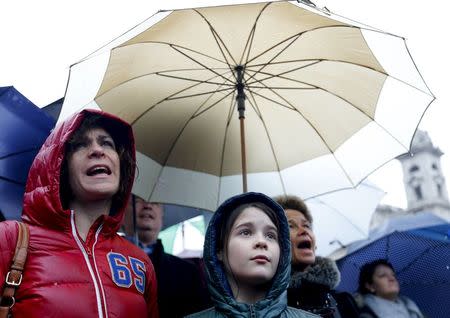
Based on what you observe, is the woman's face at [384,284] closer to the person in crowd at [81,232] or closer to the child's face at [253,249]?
the child's face at [253,249]

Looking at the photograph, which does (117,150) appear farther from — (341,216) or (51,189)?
(341,216)

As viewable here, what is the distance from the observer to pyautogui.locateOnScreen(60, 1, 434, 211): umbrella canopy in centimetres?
341

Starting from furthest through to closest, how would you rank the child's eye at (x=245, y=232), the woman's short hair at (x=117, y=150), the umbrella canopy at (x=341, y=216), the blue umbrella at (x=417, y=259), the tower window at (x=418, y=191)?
the tower window at (x=418, y=191) → the umbrella canopy at (x=341, y=216) → the blue umbrella at (x=417, y=259) → the woman's short hair at (x=117, y=150) → the child's eye at (x=245, y=232)

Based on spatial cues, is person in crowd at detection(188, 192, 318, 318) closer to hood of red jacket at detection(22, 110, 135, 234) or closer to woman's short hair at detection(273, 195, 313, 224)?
hood of red jacket at detection(22, 110, 135, 234)

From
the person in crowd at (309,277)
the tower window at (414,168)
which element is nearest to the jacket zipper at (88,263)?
the person in crowd at (309,277)

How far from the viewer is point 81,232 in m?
2.71

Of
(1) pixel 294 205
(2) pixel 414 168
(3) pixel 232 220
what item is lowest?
(3) pixel 232 220

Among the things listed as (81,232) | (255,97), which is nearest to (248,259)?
(81,232)

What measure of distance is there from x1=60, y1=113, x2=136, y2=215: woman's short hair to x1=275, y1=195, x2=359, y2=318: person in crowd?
1.21 m

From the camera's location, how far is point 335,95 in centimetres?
412

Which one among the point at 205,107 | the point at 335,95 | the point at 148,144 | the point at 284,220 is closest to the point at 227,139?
the point at 205,107

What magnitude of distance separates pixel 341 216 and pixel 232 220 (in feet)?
10.4

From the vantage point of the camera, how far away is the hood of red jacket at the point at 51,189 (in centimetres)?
259

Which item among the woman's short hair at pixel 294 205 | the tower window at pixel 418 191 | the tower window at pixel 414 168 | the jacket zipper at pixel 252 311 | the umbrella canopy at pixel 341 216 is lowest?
the jacket zipper at pixel 252 311
